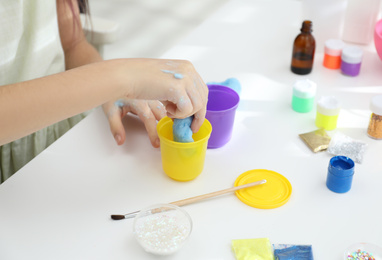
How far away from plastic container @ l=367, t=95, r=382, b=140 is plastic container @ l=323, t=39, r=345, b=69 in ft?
0.87

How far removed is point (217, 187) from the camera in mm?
885

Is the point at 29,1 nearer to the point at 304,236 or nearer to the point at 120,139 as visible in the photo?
the point at 120,139

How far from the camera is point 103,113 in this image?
1.08 meters

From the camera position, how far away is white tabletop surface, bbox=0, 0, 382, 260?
77cm

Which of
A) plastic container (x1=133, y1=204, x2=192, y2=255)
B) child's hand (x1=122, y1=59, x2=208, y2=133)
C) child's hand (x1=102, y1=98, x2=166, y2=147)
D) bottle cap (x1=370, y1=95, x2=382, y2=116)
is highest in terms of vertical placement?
child's hand (x1=122, y1=59, x2=208, y2=133)

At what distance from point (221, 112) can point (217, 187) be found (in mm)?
153

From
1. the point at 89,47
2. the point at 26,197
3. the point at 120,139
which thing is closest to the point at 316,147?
the point at 120,139

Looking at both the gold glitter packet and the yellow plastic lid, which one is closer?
the yellow plastic lid

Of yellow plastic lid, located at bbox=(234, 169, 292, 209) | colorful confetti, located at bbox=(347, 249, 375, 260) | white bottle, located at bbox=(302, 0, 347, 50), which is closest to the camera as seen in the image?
colorful confetti, located at bbox=(347, 249, 375, 260)

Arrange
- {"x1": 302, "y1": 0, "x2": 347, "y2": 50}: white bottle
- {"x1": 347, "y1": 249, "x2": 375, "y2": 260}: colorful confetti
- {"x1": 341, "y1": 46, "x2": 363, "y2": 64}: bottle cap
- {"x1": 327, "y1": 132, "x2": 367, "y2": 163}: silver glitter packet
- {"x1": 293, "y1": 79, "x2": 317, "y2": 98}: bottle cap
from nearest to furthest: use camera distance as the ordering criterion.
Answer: {"x1": 347, "y1": 249, "x2": 375, "y2": 260}: colorful confetti
{"x1": 327, "y1": 132, "x2": 367, "y2": 163}: silver glitter packet
{"x1": 293, "y1": 79, "x2": 317, "y2": 98}: bottle cap
{"x1": 341, "y1": 46, "x2": 363, "y2": 64}: bottle cap
{"x1": 302, "y1": 0, "x2": 347, "y2": 50}: white bottle

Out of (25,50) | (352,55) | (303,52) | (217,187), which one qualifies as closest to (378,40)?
(352,55)

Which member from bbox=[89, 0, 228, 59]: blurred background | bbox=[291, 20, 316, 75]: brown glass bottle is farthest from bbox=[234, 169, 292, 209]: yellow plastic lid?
bbox=[89, 0, 228, 59]: blurred background

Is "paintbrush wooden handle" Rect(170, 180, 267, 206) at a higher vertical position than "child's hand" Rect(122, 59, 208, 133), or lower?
lower

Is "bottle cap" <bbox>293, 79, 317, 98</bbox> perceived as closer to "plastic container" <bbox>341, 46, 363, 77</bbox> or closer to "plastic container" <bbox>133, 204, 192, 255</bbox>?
"plastic container" <bbox>341, 46, 363, 77</bbox>
